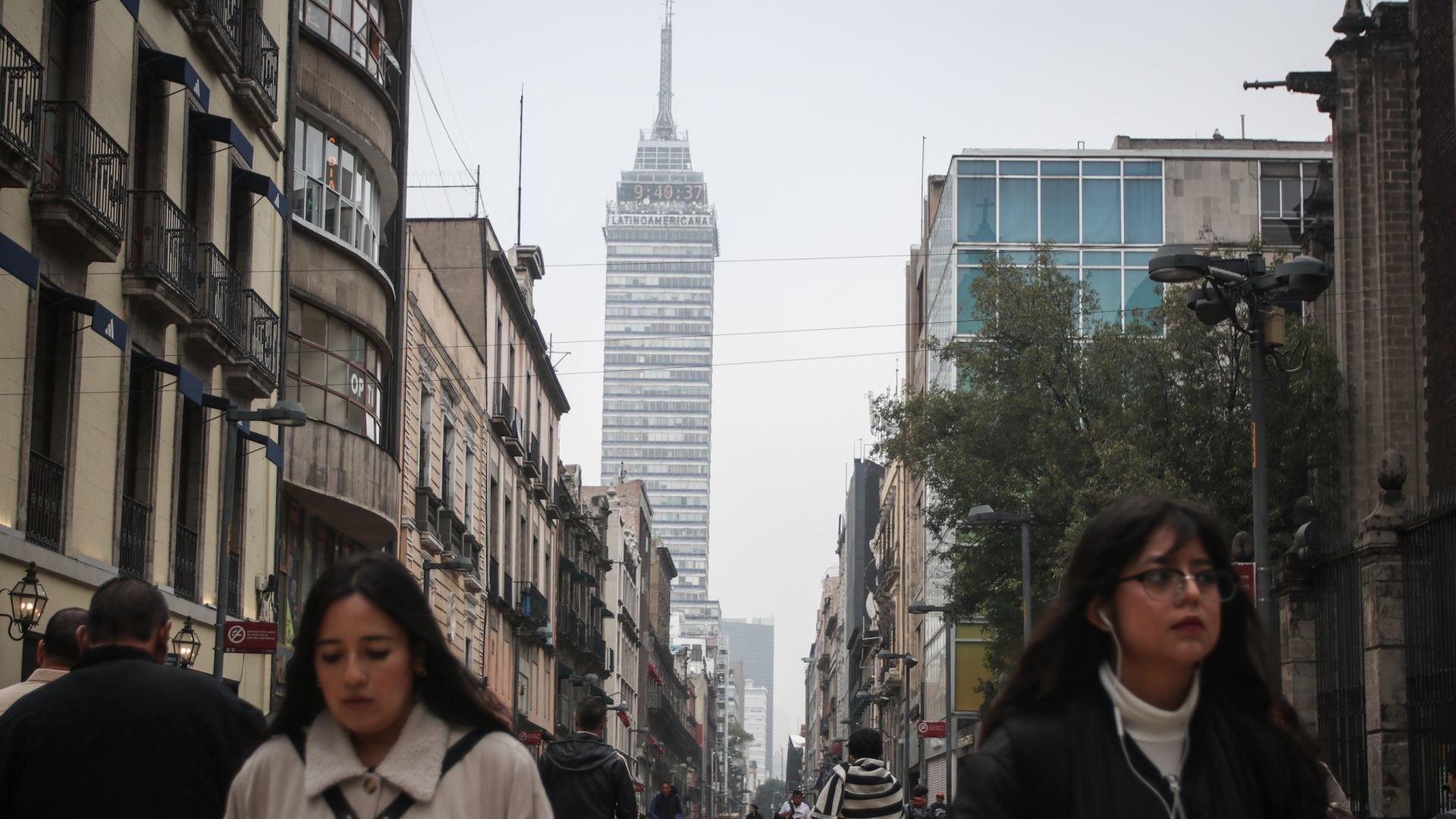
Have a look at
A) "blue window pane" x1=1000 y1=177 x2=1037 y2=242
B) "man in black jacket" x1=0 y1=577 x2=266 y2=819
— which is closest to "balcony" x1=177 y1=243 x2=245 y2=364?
"man in black jacket" x1=0 y1=577 x2=266 y2=819

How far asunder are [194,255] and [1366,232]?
16.3 m

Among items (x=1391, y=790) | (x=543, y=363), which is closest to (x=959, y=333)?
(x=543, y=363)

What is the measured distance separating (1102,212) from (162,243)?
3237 centimetres

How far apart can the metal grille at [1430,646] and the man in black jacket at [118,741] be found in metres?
13.1

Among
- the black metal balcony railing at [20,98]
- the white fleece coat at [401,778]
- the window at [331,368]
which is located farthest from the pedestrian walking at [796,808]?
the white fleece coat at [401,778]

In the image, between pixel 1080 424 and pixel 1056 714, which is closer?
pixel 1056 714

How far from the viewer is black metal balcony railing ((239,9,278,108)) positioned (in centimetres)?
2620

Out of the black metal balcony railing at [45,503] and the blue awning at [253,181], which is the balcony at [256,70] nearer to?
the blue awning at [253,181]

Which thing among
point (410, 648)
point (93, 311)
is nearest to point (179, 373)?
point (93, 311)

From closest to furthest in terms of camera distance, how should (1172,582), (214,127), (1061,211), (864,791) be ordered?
(1172,582), (864,791), (214,127), (1061,211)

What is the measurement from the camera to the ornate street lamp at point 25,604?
17.7m

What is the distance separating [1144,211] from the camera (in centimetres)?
5016

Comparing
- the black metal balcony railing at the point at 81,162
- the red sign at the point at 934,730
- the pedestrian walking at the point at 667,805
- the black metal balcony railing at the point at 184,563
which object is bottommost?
the pedestrian walking at the point at 667,805

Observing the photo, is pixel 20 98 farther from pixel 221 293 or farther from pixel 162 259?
pixel 221 293
